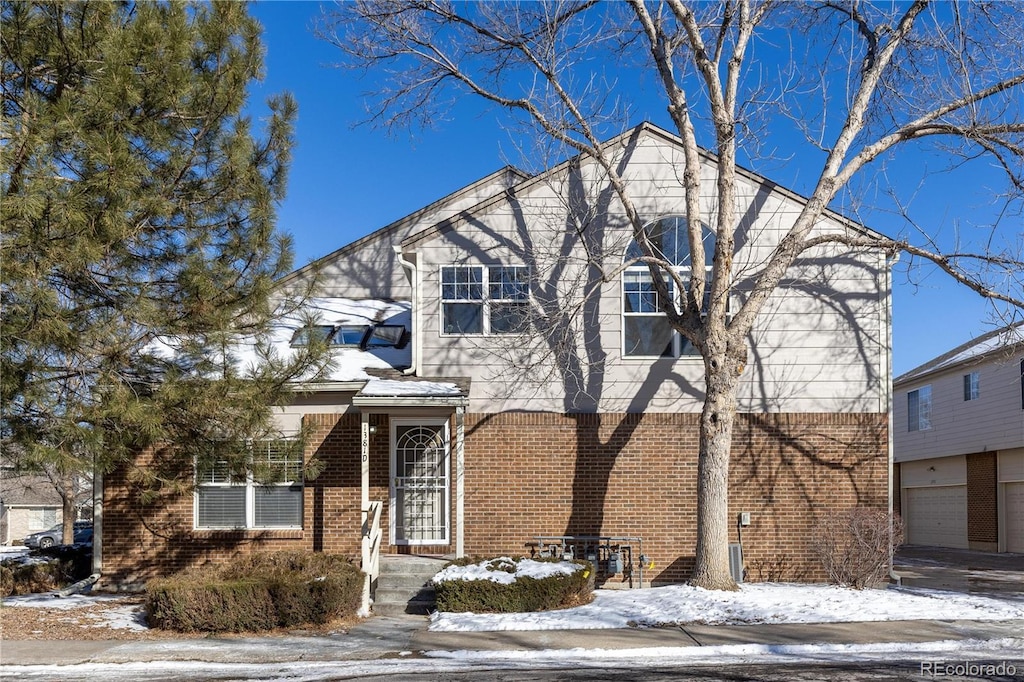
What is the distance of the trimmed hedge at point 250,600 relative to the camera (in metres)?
11.3

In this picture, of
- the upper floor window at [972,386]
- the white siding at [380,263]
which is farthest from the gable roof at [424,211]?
the upper floor window at [972,386]

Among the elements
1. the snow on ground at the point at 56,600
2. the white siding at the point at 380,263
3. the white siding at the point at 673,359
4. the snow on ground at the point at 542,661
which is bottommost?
the snow on ground at the point at 56,600

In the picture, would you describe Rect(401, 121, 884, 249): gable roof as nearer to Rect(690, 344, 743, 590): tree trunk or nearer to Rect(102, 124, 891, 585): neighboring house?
Rect(102, 124, 891, 585): neighboring house

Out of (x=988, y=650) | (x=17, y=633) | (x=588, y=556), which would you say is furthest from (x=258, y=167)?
(x=988, y=650)

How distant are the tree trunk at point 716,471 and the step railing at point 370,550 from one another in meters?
4.49

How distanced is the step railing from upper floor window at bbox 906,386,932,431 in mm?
21660

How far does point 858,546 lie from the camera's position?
44.0 feet

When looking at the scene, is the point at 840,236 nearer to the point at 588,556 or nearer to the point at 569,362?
the point at 569,362

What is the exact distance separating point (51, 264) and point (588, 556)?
28.3 ft

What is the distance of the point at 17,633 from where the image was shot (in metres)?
11.1

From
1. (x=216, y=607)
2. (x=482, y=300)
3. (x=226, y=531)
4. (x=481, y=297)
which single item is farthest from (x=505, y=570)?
(x=226, y=531)

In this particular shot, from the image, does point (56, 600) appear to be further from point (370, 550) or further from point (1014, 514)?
point (1014, 514)

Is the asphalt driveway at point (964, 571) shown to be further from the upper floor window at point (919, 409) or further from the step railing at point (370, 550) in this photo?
the step railing at point (370, 550)

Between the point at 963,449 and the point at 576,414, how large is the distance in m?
17.3
